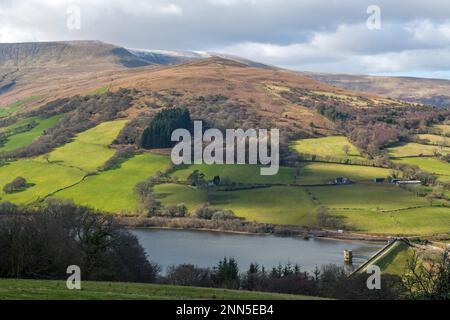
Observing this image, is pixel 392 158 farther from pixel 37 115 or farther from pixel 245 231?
pixel 37 115

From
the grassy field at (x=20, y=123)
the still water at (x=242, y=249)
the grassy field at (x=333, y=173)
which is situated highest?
the grassy field at (x=20, y=123)

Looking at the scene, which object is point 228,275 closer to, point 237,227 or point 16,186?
point 237,227

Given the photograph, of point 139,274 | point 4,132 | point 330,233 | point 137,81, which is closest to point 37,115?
point 4,132

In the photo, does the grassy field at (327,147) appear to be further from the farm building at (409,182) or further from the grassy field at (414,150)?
the farm building at (409,182)

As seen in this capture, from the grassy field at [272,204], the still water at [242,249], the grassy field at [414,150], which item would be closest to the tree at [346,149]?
the grassy field at [414,150]

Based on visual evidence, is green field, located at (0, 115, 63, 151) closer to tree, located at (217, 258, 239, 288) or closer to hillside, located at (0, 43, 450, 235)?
hillside, located at (0, 43, 450, 235)

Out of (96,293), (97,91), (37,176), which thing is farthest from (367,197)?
(97,91)

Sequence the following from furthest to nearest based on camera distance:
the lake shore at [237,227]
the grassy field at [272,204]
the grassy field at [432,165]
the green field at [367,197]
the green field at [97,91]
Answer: the green field at [97,91], the grassy field at [432,165], the green field at [367,197], the grassy field at [272,204], the lake shore at [237,227]
